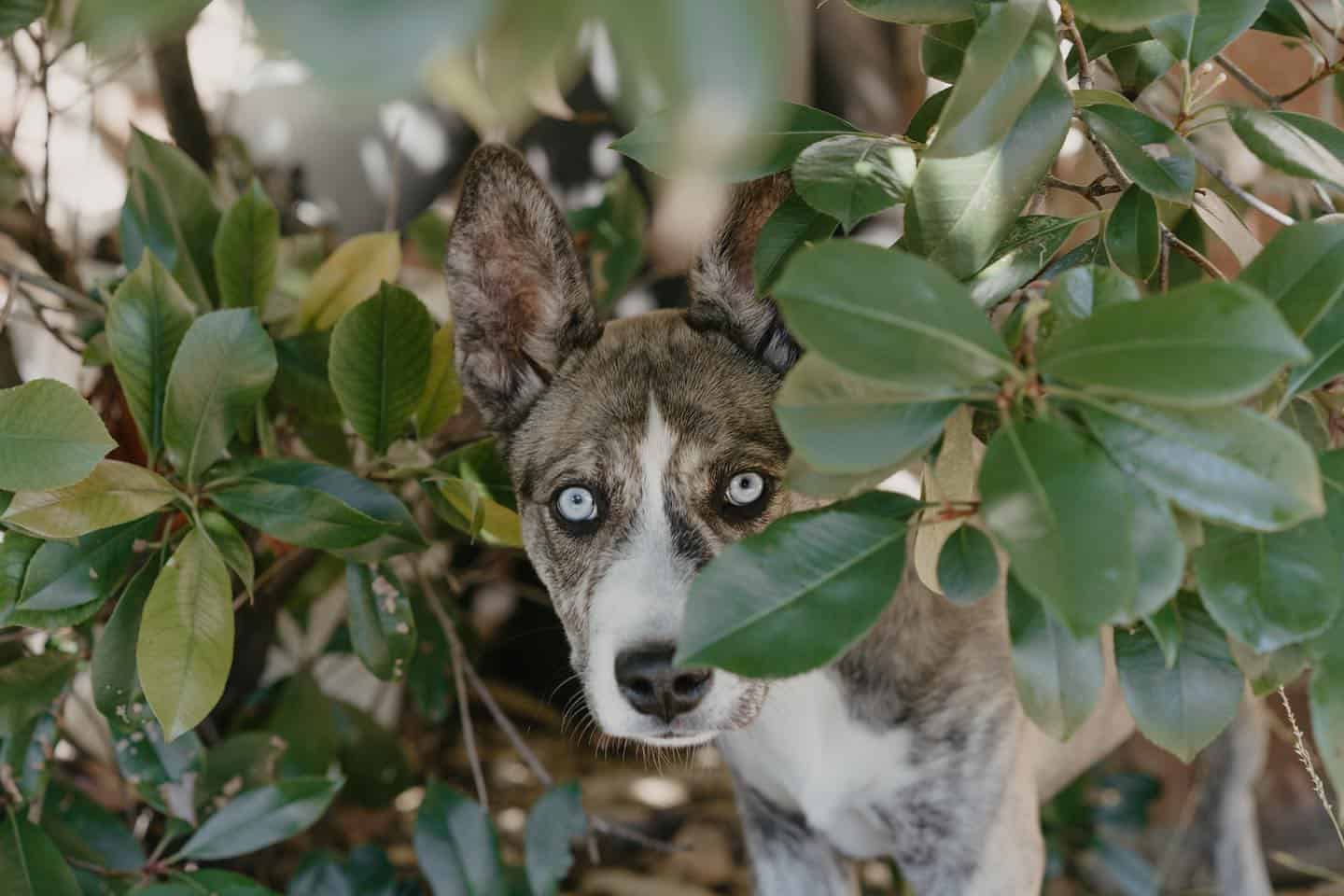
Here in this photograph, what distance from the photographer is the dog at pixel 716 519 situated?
4.91 feet

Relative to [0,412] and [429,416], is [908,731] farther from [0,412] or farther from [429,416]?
[0,412]

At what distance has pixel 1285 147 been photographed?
1.08 meters

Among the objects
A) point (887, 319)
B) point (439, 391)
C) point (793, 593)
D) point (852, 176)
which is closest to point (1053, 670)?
point (793, 593)

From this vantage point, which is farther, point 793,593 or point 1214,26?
point 1214,26

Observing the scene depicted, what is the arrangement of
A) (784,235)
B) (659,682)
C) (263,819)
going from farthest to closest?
(263,819)
(659,682)
(784,235)

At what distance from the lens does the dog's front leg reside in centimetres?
188

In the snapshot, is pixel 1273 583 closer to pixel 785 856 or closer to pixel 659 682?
pixel 659 682

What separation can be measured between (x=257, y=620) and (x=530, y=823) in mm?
638

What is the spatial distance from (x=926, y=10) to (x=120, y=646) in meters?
1.07

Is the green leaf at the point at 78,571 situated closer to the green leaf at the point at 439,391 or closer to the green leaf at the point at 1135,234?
the green leaf at the point at 439,391

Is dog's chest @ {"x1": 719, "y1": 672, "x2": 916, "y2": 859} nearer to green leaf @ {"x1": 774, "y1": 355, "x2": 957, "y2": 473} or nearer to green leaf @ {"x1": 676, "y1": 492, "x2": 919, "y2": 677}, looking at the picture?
green leaf @ {"x1": 676, "y1": 492, "x2": 919, "y2": 677}

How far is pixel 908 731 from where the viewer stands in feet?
5.29

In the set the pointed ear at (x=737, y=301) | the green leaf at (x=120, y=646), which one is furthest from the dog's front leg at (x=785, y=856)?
the green leaf at (x=120, y=646)

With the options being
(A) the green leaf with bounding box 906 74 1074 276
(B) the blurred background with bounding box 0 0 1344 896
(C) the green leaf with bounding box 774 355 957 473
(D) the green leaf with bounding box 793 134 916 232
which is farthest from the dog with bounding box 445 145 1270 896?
(C) the green leaf with bounding box 774 355 957 473
